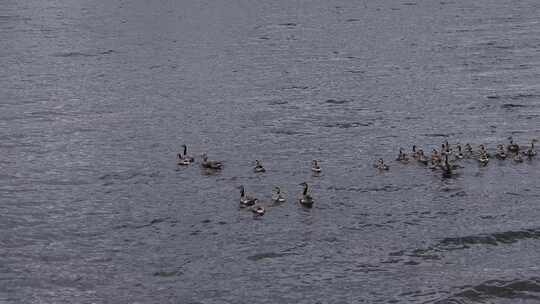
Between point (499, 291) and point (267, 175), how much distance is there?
17.3 metres

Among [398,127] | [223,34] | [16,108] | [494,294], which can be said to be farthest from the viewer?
[223,34]

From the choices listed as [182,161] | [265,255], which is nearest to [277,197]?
[265,255]

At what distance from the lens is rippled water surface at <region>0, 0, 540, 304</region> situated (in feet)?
110

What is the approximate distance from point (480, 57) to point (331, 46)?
69.6 ft

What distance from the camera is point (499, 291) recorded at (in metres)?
31.9

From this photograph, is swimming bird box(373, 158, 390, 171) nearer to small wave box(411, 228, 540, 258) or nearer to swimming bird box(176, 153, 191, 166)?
small wave box(411, 228, 540, 258)

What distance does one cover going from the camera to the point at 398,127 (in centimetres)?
5616

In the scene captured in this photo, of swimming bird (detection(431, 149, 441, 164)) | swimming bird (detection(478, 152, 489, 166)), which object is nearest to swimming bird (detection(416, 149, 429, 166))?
swimming bird (detection(431, 149, 441, 164))

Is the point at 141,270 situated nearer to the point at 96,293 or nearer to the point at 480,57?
the point at 96,293

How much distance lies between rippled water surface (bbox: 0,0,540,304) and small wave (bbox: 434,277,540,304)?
84mm

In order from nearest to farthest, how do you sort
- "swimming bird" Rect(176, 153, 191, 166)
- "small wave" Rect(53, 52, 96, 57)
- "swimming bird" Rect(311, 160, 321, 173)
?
1. "swimming bird" Rect(311, 160, 321, 173)
2. "swimming bird" Rect(176, 153, 191, 166)
3. "small wave" Rect(53, 52, 96, 57)

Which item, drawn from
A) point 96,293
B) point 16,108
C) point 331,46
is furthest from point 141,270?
Answer: point 331,46

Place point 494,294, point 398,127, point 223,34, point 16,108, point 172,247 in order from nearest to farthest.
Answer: point 494,294, point 172,247, point 398,127, point 16,108, point 223,34

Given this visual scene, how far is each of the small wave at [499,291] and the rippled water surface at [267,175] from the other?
0.08 m
